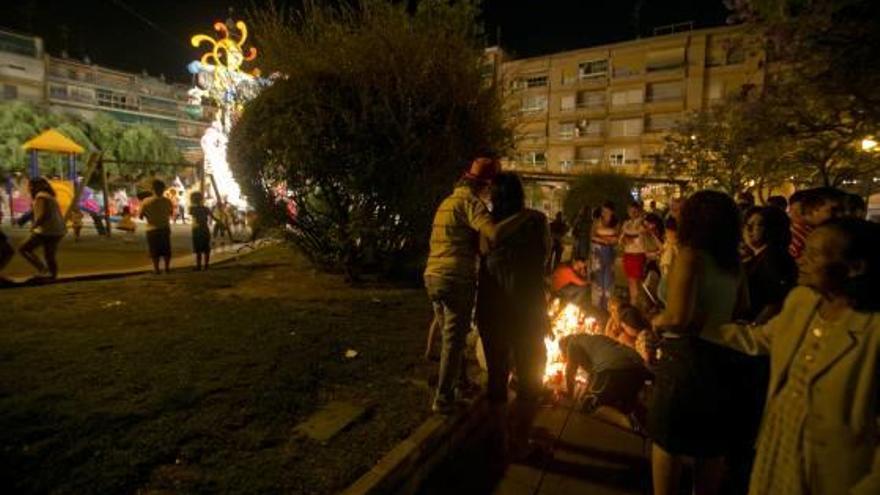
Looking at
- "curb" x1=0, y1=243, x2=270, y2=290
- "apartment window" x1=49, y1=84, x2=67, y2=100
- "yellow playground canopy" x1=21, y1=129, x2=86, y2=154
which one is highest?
"apartment window" x1=49, y1=84, x2=67, y2=100

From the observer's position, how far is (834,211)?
13.3ft

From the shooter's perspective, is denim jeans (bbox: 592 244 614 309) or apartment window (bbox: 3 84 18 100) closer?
denim jeans (bbox: 592 244 614 309)

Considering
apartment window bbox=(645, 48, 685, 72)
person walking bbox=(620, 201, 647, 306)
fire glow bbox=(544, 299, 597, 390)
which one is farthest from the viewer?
apartment window bbox=(645, 48, 685, 72)

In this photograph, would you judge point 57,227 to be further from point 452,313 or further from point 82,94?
point 82,94

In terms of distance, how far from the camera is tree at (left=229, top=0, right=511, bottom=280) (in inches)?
329

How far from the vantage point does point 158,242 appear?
9.83m

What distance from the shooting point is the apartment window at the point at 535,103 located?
175 ft

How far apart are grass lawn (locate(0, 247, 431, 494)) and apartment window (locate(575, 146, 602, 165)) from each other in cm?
4636

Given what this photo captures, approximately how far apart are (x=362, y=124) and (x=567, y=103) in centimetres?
4793

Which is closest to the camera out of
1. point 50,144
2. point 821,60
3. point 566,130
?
point 821,60

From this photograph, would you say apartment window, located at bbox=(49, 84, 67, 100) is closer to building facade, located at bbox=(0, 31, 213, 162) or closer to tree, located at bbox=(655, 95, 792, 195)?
building facade, located at bbox=(0, 31, 213, 162)

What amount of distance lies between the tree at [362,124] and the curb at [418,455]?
16.5ft

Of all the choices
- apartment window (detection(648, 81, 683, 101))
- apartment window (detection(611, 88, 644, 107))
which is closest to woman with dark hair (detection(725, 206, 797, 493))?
apartment window (detection(648, 81, 683, 101))

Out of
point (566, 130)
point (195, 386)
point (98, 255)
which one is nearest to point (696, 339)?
point (195, 386)
